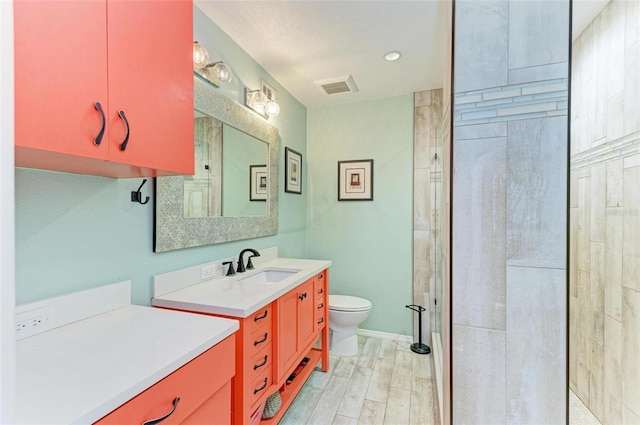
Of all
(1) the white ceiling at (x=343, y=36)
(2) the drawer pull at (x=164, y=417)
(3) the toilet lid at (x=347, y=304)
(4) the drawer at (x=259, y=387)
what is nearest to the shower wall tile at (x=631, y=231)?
(1) the white ceiling at (x=343, y=36)

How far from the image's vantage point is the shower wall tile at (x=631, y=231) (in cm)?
140

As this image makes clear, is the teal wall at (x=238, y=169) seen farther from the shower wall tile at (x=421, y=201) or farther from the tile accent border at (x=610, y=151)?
the tile accent border at (x=610, y=151)

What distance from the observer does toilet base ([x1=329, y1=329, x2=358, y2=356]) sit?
256 cm

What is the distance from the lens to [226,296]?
1417 millimetres

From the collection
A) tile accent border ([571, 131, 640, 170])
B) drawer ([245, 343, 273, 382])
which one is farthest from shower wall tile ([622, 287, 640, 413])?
drawer ([245, 343, 273, 382])

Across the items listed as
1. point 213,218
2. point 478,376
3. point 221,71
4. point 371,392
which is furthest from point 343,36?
point 371,392

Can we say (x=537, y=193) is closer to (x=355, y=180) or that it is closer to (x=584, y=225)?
(x=584, y=225)

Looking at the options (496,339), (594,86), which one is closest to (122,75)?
(496,339)

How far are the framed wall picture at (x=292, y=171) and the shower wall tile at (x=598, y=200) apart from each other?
2.23 m

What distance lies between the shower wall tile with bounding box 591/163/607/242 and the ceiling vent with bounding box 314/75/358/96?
1864mm

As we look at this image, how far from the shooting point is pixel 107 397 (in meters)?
0.65

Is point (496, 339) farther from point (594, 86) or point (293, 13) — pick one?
point (293, 13)

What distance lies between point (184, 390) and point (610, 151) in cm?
230

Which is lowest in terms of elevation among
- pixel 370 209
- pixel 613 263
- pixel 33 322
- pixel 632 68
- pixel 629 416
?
pixel 629 416
